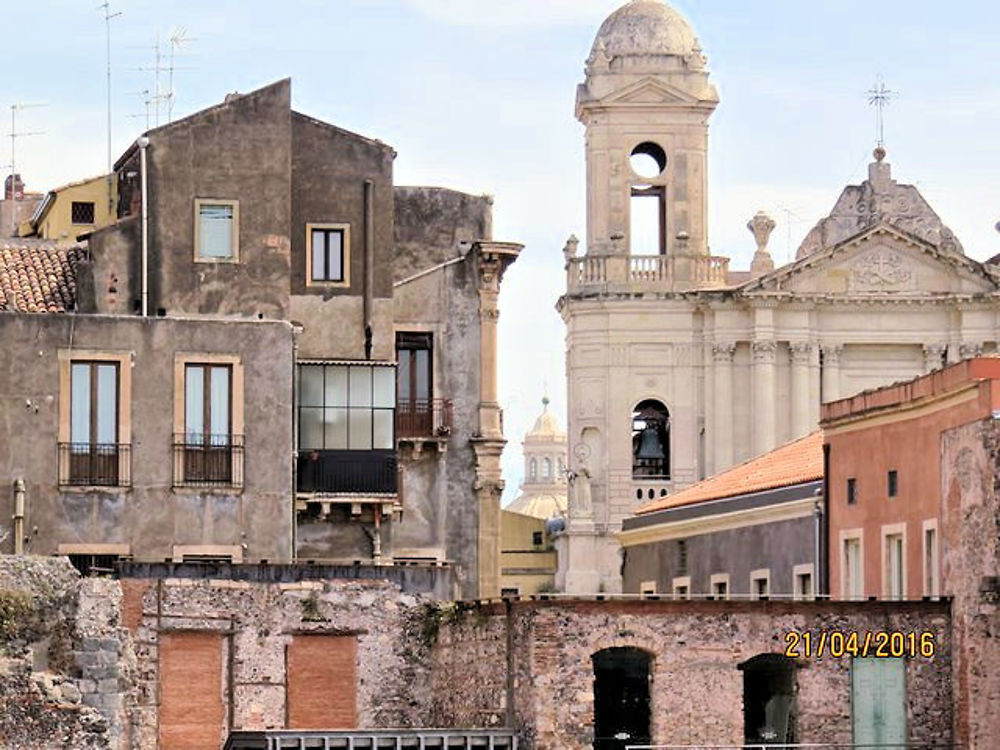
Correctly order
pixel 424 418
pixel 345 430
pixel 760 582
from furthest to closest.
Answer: pixel 760 582 → pixel 424 418 → pixel 345 430

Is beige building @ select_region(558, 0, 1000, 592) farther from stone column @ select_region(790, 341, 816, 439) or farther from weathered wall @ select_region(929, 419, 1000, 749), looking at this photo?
weathered wall @ select_region(929, 419, 1000, 749)

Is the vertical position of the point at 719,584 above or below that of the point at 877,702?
above

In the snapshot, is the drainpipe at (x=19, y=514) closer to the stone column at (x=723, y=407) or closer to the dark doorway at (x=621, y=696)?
the dark doorway at (x=621, y=696)

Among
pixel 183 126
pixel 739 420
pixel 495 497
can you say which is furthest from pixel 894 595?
pixel 739 420

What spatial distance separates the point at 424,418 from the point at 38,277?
7703mm

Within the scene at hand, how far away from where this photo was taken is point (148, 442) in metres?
55.2

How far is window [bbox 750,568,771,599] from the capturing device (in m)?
62.6

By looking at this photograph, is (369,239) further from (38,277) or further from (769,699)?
(769,699)

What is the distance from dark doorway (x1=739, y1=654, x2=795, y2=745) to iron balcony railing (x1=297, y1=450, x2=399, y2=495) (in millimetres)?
12193

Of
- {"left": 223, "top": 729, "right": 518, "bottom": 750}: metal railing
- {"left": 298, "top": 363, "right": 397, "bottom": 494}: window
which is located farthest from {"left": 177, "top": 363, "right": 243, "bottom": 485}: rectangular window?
{"left": 223, "top": 729, "right": 518, "bottom": 750}: metal railing

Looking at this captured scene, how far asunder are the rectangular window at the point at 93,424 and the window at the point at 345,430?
416 cm

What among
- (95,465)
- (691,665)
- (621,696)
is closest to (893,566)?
(691,665)

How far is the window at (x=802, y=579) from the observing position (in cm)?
5956

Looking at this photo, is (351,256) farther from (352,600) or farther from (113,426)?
(352,600)
